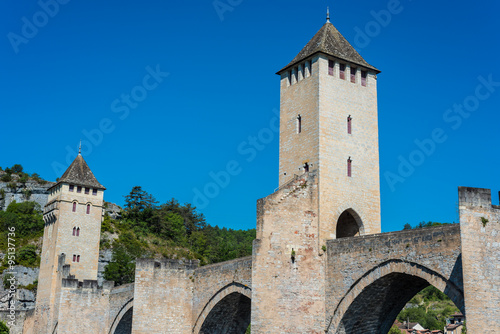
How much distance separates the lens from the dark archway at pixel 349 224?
1141 inches

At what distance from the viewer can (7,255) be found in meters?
65.1

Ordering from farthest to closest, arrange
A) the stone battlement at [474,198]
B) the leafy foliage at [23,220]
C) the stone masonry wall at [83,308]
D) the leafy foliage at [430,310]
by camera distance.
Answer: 1. the leafy foliage at [430,310]
2. the leafy foliage at [23,220]
3. the stone masonry wall at [83,308]
4. the stone battlement at [474,198]

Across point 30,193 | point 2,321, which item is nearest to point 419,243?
point 2,321

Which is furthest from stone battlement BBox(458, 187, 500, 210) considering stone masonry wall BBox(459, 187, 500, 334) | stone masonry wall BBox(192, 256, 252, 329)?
stone masonry wall BBox(192, 256, 252, 329)

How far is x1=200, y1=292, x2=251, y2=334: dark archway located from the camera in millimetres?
32312

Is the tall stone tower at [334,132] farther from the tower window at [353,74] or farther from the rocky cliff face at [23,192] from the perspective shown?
the rocky cliff face at [23,192]

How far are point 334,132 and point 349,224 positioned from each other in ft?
16.0

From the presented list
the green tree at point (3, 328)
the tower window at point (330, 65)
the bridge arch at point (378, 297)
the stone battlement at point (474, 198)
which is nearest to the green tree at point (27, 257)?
the green tree at point (3, 328)

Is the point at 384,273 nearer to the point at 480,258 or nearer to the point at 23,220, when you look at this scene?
the point at 480,258

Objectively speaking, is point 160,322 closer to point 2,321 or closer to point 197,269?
point 197,269

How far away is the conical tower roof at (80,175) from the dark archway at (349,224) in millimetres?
29787

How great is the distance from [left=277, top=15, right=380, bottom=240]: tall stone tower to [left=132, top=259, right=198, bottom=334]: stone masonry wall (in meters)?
8.87

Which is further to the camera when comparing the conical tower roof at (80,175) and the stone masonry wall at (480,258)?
the conical tower roof at (80,175)

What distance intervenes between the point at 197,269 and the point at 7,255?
39.0m
